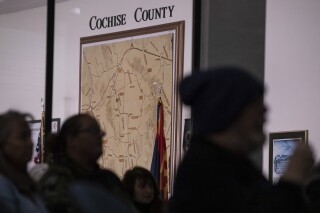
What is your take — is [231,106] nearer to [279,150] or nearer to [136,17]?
[279,150]

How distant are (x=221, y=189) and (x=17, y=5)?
7.32 meters

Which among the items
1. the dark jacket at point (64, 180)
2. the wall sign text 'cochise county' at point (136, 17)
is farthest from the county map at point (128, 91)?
the dark jacket at point (64, 180)

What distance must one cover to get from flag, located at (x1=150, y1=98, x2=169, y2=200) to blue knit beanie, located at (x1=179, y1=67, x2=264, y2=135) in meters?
6.24

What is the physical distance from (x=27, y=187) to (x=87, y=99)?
515cm

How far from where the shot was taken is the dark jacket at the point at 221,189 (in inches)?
90.7

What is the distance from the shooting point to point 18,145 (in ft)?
13.4

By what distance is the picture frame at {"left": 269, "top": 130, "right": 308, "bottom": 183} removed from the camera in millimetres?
7848

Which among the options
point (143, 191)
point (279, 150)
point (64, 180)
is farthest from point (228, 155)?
point (279, 150)

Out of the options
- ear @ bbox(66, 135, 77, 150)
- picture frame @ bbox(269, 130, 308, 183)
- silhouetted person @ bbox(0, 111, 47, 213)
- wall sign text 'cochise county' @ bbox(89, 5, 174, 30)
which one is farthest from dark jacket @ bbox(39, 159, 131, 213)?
wall sign text 'cochise county' @ bbox(89, 5, 174, 30)

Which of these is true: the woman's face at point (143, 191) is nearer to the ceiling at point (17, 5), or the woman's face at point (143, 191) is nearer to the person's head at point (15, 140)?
the person's head at point (15, 140)

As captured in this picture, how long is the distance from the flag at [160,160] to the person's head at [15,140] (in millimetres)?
4588

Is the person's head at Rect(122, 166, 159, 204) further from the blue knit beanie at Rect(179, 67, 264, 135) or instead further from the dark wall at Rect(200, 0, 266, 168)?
the blue knit beanie at Rect(179, 67, 264, 135)

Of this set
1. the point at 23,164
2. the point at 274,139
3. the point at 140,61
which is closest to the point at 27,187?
the point at 23,164

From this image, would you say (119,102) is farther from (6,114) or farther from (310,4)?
(6,114)
